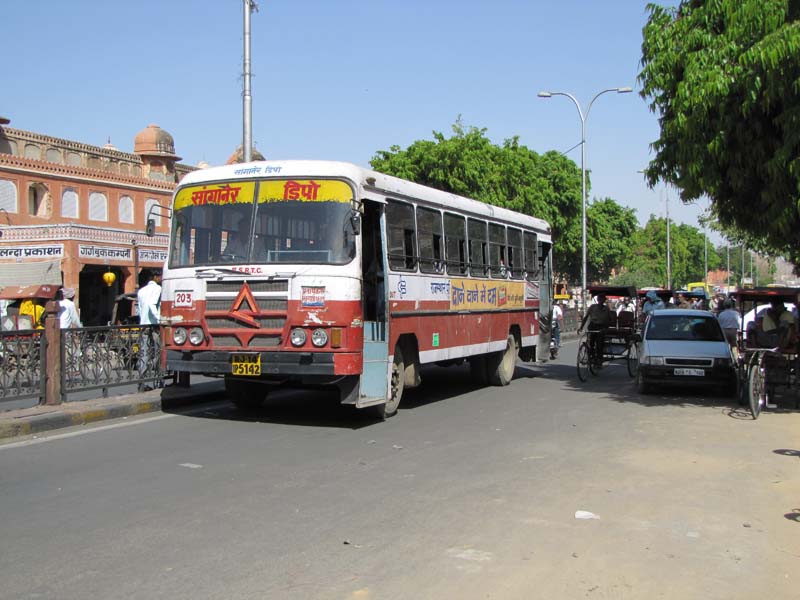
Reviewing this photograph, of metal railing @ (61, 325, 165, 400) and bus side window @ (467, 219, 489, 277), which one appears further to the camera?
bus side window @ (467, 219, 489, 277)

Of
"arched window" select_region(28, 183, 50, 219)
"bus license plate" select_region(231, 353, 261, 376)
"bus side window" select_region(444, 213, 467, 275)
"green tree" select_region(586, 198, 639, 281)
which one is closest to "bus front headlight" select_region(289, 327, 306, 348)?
"bus license plate" select_region(231, 353, 261, 376)

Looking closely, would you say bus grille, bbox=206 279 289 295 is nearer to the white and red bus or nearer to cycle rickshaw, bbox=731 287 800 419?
the white and red bus

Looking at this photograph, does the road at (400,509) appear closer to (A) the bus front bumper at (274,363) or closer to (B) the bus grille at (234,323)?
(A) the bus front bumper at (274,363)

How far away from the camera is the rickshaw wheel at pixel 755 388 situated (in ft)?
38.0

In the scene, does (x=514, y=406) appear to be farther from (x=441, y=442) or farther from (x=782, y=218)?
(x=782, y=218)

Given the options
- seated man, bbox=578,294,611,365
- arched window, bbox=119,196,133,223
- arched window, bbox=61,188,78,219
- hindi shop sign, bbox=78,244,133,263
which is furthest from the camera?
arched window, bbox=119,196,133,223

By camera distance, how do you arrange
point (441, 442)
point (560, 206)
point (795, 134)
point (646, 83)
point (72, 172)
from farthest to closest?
point (560, 206) → point (72, 172) → point (646, 83) → point (795, 134) → point (441, 442)

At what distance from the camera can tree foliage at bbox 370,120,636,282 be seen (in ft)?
121

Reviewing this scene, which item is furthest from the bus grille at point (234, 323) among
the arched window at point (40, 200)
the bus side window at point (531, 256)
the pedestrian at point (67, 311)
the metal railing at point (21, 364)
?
the arched window at point (40, 200)

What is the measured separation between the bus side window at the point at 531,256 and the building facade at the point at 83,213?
1450 centimetres

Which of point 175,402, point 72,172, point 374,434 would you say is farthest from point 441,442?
point 72,172

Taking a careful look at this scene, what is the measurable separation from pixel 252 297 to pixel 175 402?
2903 millimetres

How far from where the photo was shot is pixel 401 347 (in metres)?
11.6

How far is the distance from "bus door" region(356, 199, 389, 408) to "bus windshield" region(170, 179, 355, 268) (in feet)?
2.13
